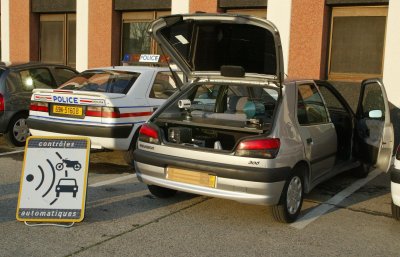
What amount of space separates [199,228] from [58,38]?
12.2 metres

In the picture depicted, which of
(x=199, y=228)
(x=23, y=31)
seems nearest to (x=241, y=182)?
(x=199, y=228)

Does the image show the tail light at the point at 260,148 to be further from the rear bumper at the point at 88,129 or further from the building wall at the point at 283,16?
the building wall at the point at 283,16

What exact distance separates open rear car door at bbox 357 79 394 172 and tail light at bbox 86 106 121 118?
319cm

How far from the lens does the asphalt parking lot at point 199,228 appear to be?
163 inches

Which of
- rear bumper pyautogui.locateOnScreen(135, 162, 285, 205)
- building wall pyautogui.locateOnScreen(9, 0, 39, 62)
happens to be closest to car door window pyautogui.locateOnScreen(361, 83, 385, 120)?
rear bumper pyautogui.locateOnScreen(135, 162, 285, 205)

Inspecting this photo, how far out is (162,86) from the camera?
7371mm

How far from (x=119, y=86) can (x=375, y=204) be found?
372 cm

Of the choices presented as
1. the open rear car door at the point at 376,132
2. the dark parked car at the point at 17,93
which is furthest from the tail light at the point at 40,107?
the open rear car door at the point at 376,132

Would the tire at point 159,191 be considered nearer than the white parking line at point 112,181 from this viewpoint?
Yes

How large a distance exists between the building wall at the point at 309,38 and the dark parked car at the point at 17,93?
5.33 metres

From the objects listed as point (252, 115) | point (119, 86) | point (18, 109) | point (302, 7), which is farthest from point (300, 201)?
point (302, 7)

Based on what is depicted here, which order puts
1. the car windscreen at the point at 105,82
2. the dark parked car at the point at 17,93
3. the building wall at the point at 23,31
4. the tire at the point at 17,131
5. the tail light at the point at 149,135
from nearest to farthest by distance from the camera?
the tail light at the point at 149,135 < the car windscreen at the point at 105,82 < the dark parked car at the point at 17,93 < the tire at the point at 17,131 < the building wall at the point at 23,31

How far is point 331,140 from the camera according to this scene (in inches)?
227

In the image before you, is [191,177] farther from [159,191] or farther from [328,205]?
[328,205]
